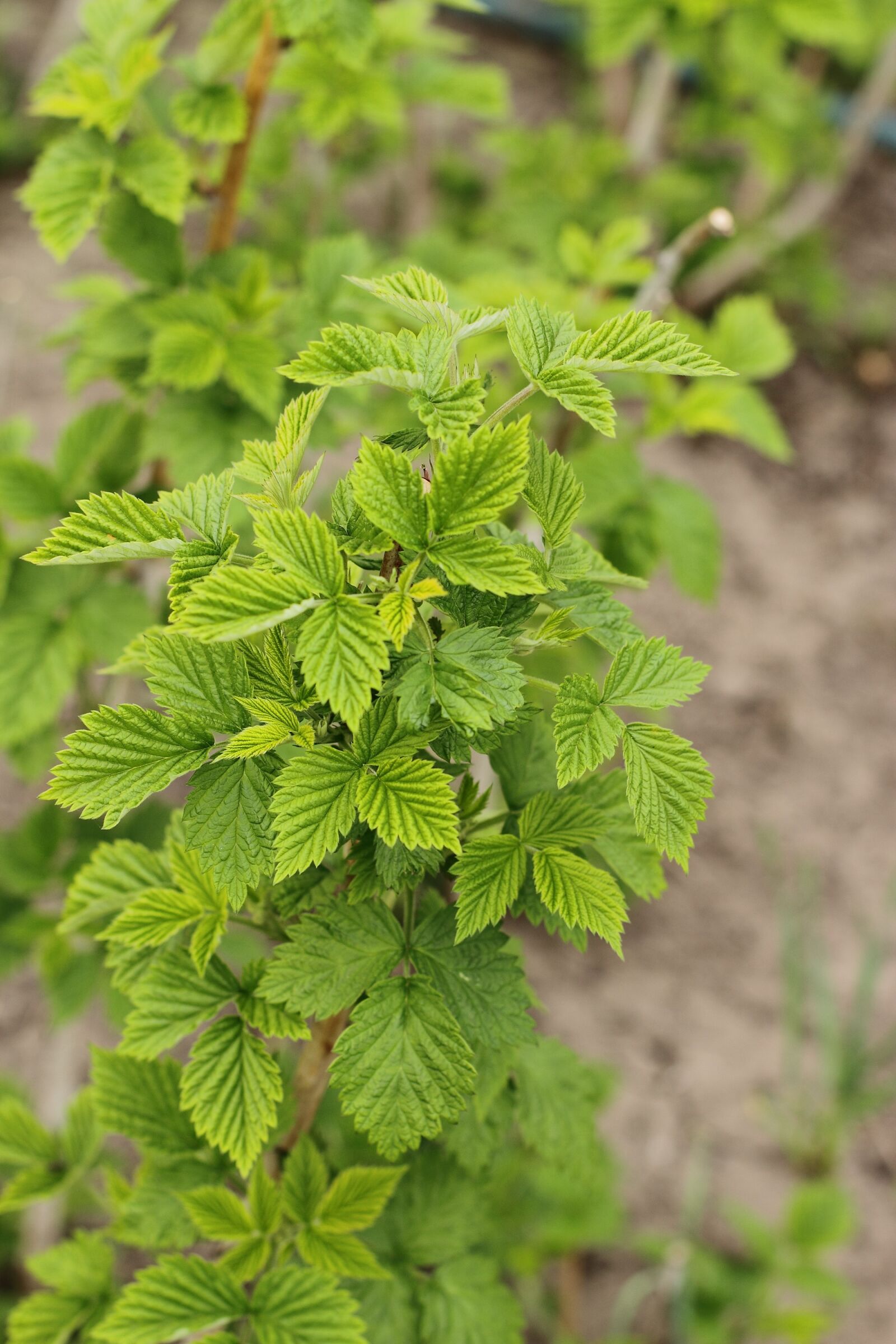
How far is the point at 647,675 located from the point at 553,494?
0.47 feet

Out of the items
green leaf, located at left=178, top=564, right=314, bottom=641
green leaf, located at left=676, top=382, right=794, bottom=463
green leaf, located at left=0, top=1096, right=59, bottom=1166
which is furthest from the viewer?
green leaf, located at left=676, top=382, right=794, bottom=463

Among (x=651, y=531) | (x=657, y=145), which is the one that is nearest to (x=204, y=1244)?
(x=651, y=531)

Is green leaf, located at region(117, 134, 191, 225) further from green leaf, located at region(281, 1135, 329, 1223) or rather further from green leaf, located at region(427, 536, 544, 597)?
green leaf, located at region(281, 1135, 329, 1223)

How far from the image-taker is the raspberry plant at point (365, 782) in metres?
0.68

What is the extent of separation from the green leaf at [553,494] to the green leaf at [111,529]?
246mm

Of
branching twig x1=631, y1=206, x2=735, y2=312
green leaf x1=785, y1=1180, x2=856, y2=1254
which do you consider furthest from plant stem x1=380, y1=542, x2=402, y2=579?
green leaf x1=785, y1=1180, x2=856, y2=1254

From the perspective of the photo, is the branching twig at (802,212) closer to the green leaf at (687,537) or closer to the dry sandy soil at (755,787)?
the dry sandy soil at (755,787)

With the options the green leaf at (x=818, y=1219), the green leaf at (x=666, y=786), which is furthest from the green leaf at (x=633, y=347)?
the green leaf at (x=818, y=1219)

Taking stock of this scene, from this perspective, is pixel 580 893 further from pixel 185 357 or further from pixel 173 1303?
pixel 185 357

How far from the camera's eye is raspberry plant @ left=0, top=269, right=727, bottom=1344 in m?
0.68

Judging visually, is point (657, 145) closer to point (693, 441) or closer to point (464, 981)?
point (693, 441)

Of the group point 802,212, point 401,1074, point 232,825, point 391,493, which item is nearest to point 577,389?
point 391,493

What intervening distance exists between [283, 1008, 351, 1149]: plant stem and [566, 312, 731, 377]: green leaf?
53 cm

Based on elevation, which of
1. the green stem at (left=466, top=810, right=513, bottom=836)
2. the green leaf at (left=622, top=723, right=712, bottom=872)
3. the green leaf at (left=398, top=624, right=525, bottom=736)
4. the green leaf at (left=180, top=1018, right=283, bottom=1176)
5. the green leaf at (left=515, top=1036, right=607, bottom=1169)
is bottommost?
the green leaf at (left=515, top=1036, right=607, bottom=1169)
